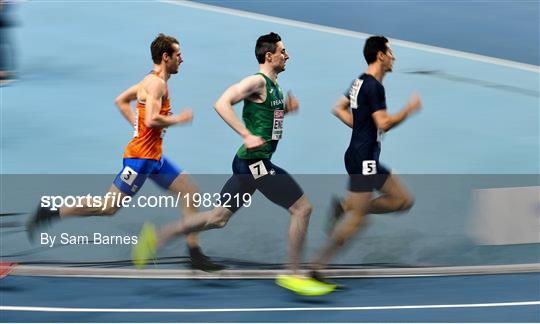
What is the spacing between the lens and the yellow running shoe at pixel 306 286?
7191mm

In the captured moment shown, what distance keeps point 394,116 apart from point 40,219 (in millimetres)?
2565

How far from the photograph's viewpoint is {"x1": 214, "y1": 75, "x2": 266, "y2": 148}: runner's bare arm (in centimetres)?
703

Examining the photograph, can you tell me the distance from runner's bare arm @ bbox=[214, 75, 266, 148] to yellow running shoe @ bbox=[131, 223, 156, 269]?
1022 millimetres

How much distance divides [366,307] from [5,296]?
7.68 ft

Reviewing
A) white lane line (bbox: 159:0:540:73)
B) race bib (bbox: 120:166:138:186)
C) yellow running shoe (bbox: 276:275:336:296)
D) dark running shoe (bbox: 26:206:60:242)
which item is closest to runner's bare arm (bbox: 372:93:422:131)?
yellow running shoe (bbox: 276:275:336:296)

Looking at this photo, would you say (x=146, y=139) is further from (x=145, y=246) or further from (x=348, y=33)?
(x=348, y=33)

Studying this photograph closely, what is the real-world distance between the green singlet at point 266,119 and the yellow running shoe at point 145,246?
860mm

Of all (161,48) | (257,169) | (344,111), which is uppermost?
(161,48)

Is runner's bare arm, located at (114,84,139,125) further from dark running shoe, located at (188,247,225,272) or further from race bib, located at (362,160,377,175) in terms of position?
race bib, located at (362,160,377,175)

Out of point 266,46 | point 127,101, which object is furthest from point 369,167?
point 127,101

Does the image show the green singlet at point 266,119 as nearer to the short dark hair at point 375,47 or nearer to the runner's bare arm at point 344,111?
the runner's bare arm at point 344,111

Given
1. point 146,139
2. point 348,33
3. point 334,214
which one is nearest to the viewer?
point 146,139

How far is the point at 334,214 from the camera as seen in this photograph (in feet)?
25.2

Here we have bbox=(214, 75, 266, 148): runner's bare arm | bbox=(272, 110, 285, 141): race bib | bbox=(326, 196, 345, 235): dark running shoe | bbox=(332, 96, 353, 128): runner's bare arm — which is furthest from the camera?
bbox=(326, 196, 345, 235): dark running shoe
